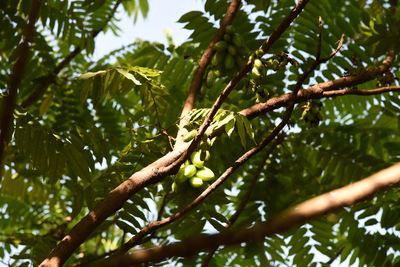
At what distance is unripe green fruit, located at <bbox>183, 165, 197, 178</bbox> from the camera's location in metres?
2.31

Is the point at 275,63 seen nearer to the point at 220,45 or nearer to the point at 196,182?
the point at 220,45

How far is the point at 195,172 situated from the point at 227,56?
2.45 feet

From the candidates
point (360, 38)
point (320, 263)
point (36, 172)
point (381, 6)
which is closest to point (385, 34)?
point (360, 38)

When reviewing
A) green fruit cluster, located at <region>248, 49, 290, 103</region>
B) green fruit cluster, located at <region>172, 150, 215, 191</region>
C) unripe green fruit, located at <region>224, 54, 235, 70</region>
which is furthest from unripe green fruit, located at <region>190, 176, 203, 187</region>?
unripe green fruit, located at <region>224, 54, 235, 70</region>

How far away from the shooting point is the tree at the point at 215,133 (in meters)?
2.40

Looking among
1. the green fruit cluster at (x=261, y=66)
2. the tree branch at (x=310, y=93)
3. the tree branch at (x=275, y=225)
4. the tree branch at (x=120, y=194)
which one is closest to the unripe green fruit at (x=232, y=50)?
the green fruit cluster at (x=261, y=66)

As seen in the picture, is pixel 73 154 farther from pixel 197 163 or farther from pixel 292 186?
pixel 292 186

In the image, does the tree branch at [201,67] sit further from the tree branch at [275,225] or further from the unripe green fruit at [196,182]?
the tree branch at [275,225]

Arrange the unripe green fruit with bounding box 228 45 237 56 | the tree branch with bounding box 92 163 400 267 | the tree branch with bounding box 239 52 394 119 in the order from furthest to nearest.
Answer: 1. the unripe green fruit with bounding box 228 45 237 56
2. the tree branch with bounding box 239 52 394 119
3. the tree branch with bounding box 92 163 400 267

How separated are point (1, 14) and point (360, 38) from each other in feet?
7.31

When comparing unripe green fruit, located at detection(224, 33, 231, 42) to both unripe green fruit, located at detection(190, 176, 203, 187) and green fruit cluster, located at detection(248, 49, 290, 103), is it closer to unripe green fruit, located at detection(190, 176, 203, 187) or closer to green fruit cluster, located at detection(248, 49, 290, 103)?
green fruit cluster, located at detection(248, 49, 290, 103)

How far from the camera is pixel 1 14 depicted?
3.67 meters

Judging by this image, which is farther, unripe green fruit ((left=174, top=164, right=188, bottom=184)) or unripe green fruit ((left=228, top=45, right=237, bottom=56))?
unripe green fruit ((left=228, top=45, right=237, bottom=56))

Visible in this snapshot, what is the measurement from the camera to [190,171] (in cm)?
231
